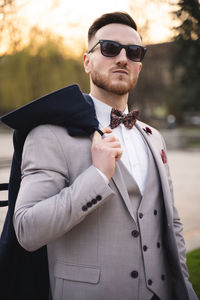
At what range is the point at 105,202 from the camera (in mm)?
1666

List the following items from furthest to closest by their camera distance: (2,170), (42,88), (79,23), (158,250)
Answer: (42,88) → (2,170) → (79,23) → (158,250)

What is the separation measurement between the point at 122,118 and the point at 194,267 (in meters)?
2.88

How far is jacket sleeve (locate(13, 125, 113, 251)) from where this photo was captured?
4.85ft

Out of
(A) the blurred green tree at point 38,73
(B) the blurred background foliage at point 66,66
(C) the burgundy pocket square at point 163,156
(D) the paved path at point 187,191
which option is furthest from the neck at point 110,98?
(A) the blurred green tree at point 38,73

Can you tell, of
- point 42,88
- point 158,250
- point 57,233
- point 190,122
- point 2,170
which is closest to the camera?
point 57,233

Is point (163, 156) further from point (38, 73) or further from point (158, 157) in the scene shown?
point (38, 73)

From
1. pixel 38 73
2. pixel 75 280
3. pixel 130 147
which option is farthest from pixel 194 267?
pixel 38 73

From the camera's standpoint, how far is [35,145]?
1.64 metres

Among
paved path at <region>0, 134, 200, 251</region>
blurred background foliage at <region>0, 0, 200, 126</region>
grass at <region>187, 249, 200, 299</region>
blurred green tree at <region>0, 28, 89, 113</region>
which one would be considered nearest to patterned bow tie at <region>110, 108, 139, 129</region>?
blurred background foliage at <region>0, 0, 200, 126</region>

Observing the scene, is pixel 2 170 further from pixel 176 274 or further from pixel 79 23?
pixel 176 274

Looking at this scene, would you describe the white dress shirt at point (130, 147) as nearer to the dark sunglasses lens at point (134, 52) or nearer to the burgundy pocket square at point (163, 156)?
the burgundy pocket square at point (163, 156)

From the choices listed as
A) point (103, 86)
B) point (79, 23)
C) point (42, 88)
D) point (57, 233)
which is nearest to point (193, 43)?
point (103, 86)

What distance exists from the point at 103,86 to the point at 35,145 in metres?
0.52

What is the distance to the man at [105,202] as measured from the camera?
1527 mm
